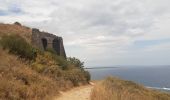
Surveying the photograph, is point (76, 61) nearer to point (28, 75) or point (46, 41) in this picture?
point (46, 41)

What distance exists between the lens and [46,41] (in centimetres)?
3303

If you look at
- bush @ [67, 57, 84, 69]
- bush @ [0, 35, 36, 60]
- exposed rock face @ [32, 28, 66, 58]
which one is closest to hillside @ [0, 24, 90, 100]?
bush @ [0, 35, 36, 60]

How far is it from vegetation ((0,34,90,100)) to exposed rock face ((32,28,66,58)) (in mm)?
4587

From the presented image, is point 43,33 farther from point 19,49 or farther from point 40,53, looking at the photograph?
point 19,49

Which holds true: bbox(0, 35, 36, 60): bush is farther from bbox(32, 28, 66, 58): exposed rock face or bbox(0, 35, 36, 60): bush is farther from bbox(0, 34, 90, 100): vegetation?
bbox(32, 28, 66, 58): exposed rock face

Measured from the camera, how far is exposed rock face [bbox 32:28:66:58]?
1211 inches

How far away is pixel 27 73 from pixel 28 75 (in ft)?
1.12

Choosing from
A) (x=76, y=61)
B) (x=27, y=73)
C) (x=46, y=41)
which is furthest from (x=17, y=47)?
(x=76, y=61)

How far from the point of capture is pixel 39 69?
20688 mm

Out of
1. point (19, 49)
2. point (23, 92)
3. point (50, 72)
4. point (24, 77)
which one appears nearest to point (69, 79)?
point (50, 72)

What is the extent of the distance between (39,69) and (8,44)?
3036 mm

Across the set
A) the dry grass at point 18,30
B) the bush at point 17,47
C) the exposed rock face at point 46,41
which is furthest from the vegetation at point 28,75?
the dry grass at point 18,30

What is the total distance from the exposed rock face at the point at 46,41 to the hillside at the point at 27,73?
1230mm

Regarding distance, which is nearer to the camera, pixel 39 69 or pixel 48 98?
pixel 48 98
